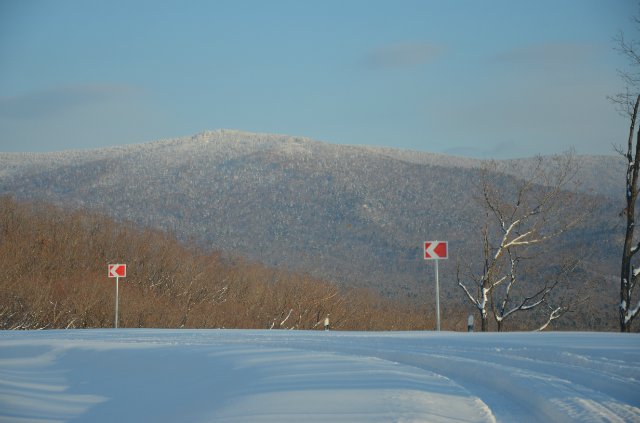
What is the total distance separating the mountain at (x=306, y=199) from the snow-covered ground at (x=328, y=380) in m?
54.3

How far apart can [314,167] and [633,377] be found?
120 meters

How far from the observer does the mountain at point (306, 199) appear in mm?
88188

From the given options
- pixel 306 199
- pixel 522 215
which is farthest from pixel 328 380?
pixel 306 199

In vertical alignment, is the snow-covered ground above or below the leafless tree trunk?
Answer: below

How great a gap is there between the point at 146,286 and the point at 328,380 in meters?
42.6

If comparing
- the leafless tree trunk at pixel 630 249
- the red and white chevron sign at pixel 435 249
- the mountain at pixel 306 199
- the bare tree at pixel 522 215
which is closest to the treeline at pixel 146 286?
the bare tree at pixel 522 215

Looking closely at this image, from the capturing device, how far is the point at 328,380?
974cm

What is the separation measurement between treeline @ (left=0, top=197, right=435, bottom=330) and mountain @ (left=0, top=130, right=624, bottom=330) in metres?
19.9

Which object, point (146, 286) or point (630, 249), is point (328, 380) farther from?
point (146, 286)

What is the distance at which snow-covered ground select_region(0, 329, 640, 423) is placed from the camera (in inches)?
317

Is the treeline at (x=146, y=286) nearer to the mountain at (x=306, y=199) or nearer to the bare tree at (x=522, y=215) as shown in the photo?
the bare tree at (x=522, y=215)

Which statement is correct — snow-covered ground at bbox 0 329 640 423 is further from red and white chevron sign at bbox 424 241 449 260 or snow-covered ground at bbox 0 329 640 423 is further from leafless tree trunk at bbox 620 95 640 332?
leafless tree trunk at bbox 620 95 640 332

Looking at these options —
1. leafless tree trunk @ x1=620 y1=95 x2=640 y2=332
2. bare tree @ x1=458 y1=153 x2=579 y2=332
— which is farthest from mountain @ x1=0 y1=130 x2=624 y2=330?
leafless tree trunk @ x1=620 y1=95 x2=640 y2=332

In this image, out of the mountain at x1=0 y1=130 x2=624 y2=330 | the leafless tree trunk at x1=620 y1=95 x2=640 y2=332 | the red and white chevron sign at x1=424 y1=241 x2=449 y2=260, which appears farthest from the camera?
the mountain at x1=0 y1=130 x2=624 y2=330
